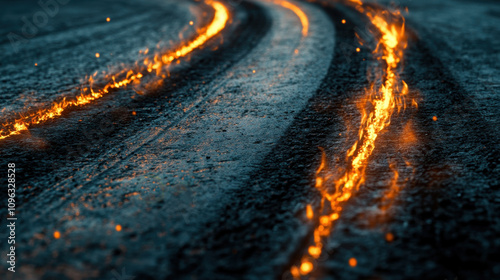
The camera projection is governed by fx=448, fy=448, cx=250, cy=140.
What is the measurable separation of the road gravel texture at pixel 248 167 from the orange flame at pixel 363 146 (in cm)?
7

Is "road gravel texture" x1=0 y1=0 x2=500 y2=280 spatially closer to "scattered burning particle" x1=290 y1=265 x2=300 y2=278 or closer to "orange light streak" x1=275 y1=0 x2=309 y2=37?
"scattered burning particle" x1=290 y1=265 x2=300 y2=278

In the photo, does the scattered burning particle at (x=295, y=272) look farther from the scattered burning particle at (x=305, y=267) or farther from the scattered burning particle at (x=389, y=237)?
the scattered burning particle at (x=389, y=237)

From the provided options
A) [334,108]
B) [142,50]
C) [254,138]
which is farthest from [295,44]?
[254,138]

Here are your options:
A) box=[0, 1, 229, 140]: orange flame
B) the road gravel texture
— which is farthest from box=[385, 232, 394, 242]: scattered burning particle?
box=[0, 1, 229, 140]: orange flame

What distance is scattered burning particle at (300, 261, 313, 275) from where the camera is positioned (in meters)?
2.28

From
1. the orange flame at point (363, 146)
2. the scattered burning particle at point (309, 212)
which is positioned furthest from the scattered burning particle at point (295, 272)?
the scattered burning particle at point (309, 212)

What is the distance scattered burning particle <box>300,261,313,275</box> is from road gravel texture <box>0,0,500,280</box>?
0.05 m

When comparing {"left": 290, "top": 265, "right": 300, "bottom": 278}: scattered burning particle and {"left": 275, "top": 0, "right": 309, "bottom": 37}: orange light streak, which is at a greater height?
{"left": 275, "top": 0, "right": 309, "bottom": 37}: orange light streak

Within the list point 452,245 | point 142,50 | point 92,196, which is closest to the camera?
point 452,245

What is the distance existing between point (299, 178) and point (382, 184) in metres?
0.58

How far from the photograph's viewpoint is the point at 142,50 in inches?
297

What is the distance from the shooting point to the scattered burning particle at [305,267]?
7.47 ft

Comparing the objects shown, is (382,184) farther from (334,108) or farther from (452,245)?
(334,108)

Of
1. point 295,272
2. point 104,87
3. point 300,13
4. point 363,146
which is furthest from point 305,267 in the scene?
point 300,13
